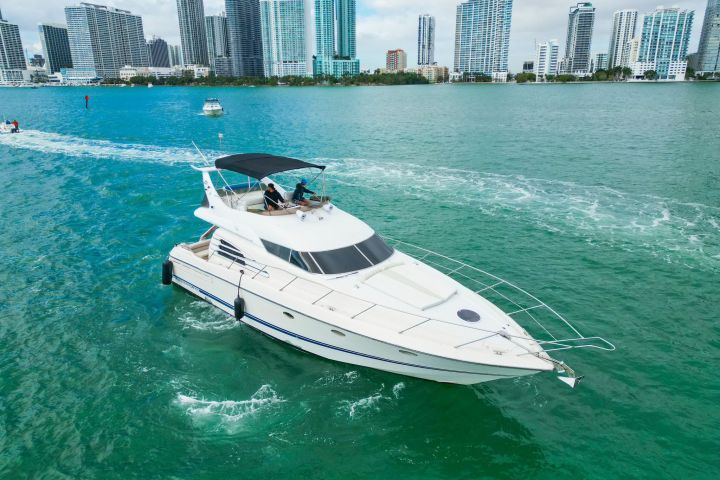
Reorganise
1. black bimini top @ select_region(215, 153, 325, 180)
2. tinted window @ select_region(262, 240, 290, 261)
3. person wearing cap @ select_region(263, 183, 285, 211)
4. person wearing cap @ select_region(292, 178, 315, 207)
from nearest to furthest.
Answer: tinted window @ select_region(262, 240, 290, 261) < black bimini top @ select_region(215, 153, 325, 180) < person wearing cap @ select_region(263, 183, 285, 211) < person wearing cap @ select_region(292, 178, 315, 207)

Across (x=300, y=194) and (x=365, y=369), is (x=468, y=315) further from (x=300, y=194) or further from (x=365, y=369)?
(x=300, y=194)

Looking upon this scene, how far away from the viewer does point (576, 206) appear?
27641mm

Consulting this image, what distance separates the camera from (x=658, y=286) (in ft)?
59.3

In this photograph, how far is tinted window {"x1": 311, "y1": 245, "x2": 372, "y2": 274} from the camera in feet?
45.8

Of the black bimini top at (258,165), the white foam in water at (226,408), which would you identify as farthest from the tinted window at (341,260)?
the black bimini top at (258,165)

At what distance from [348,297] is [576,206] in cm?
2020

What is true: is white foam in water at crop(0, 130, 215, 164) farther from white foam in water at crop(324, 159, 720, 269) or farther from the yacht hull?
the yacht hull

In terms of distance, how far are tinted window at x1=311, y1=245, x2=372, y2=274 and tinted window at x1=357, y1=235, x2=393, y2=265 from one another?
0.25 metres

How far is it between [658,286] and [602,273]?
2032 millimetres

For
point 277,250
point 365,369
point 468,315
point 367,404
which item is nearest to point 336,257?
point 277,250

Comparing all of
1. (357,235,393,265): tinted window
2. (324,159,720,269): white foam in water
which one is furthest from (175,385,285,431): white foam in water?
(324,159,720,269): white foam in water

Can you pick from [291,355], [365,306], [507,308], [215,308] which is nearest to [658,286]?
[507,308]

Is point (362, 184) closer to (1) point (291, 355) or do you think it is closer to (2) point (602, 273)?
(2) point (602, 273)

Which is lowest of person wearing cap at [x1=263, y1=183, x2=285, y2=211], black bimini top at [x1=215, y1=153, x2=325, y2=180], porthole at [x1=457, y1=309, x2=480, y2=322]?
porthole at [x1=457, y1=309, x2=480, y2=322]
